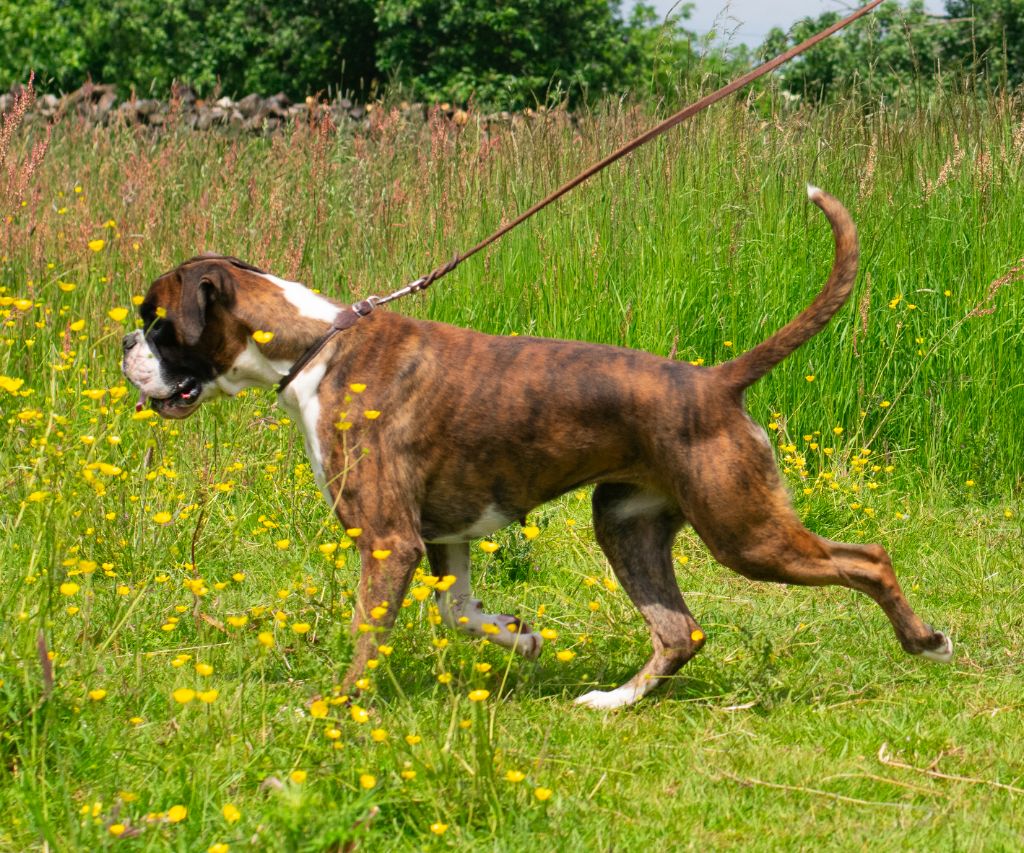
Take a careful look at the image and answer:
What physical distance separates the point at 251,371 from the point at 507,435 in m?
0.88

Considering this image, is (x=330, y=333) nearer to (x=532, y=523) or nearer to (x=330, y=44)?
(x=532, y=523)

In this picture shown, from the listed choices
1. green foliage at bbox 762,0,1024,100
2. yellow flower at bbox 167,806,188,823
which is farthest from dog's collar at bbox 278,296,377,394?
green foliage at bbox 762,0,1024,100

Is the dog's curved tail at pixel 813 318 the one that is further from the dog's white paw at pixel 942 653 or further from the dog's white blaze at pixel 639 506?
the dog's white paw at pixel 942 653

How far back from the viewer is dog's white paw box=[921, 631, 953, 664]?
435 cm

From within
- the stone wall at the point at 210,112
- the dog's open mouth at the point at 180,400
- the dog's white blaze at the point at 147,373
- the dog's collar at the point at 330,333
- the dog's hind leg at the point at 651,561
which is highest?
the stone wall at the point at 210,112

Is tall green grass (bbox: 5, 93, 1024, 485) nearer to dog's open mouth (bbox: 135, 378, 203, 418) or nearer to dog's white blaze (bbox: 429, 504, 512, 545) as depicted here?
dog's open mouth (bbox: 135, 378, 203, 418)

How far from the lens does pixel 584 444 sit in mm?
4211

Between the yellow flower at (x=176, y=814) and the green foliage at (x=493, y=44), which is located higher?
the green foliage at (x=493, y=44)

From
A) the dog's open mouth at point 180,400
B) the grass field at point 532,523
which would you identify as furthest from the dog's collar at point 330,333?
the grass field at point 532,523

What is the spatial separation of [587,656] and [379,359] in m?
1.32

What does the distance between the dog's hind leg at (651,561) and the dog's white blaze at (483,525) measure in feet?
1.17

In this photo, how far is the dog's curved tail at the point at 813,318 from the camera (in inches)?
160

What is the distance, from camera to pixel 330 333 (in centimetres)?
430

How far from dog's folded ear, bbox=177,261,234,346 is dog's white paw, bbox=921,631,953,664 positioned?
2567mm
